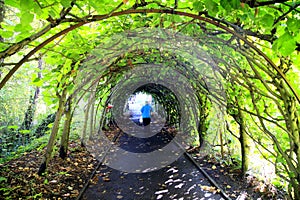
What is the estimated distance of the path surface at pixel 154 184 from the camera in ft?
15.0

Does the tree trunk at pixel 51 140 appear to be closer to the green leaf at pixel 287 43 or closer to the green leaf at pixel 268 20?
the green leaf at pixel 268 20

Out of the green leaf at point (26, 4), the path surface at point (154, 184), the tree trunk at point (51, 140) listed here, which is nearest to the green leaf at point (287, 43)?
the green leaf at point (26, 4)

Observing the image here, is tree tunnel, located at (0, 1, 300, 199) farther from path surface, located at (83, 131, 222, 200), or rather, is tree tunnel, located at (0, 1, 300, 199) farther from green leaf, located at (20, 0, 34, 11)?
path surface, located at (83, 131, 222, 200)

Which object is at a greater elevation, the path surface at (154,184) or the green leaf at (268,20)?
the green leaf at (268,20)

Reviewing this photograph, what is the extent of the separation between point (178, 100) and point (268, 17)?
35.5ft

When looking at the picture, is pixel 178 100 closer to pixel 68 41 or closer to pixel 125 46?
pixel 125 46

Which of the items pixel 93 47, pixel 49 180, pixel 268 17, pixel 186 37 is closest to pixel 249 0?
pixel 268 17

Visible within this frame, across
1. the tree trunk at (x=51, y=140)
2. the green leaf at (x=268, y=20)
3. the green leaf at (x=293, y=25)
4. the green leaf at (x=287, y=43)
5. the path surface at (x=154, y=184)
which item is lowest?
the path surface at (x=154, y=184)

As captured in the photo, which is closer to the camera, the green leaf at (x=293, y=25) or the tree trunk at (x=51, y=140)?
the green leaf at (x=293, y=25)

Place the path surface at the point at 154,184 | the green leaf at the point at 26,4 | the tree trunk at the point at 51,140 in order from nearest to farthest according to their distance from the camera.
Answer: the green leaf at the point at 26,4, the path surface at the point at 154,184, the tree trunk at the point at 51,140

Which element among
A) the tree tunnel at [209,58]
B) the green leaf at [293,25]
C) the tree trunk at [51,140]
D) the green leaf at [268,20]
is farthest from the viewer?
the tree trunk at [51,140]

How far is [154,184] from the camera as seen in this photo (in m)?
5.23

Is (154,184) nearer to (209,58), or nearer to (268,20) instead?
(209,58)

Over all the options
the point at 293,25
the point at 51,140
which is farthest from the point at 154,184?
the point at 293,25
